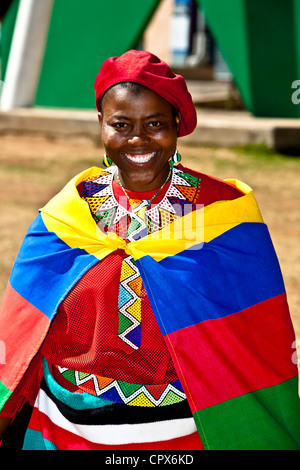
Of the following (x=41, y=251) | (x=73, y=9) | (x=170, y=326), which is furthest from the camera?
(x=73, y=9)

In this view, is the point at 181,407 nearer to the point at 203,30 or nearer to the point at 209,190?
the point at 209,190

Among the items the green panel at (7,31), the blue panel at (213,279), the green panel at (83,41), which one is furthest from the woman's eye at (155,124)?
the green panel at (7,31)

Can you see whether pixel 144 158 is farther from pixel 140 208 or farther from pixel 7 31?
pixel 7 31

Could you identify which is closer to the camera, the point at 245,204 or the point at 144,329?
the point at 144,329

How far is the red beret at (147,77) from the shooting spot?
227 cm

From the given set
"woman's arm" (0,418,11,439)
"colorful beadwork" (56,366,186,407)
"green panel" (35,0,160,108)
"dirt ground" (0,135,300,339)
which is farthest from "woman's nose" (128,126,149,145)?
"green panel" (35,0,160,108)

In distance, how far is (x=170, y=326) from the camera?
222 centimetres

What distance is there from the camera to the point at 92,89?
14273mm

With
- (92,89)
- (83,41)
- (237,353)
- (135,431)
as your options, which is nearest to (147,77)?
(237,353)

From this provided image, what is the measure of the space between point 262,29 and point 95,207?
39.7 ft

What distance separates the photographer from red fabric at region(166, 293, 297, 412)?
222cm

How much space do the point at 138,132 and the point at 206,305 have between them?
664 mm
